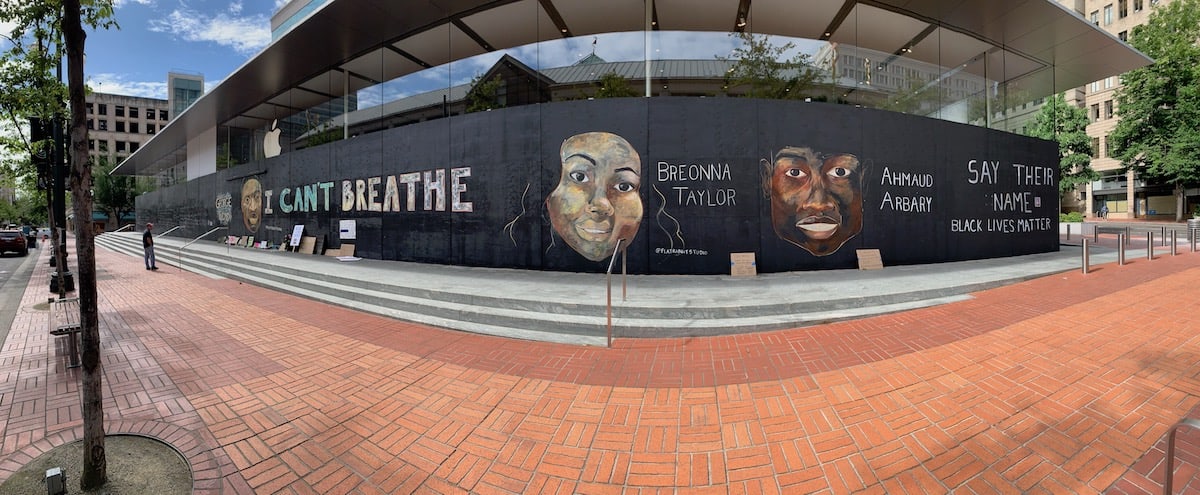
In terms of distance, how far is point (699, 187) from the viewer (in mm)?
9523

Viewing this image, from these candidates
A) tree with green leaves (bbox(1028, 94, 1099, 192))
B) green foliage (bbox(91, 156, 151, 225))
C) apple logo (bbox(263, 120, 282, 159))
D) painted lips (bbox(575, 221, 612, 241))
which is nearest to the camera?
painted lips (bbox(575, 221, 612, 241))

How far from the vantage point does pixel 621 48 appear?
1045 centimetres

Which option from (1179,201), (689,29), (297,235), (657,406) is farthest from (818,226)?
(1179,201)

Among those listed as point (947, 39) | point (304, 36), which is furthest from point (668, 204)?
point (304, 36)

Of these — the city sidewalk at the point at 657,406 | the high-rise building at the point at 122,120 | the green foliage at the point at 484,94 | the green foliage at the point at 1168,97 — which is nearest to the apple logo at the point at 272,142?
the green foliage at the point at 484,94

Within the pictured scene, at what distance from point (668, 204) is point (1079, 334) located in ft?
21.6

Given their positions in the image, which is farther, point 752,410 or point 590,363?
point 590,363

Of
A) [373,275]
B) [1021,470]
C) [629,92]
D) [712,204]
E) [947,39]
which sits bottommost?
[1021,470]

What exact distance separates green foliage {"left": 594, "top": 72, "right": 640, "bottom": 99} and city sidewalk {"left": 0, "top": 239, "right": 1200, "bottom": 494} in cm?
679

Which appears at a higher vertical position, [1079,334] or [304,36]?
[304,36]

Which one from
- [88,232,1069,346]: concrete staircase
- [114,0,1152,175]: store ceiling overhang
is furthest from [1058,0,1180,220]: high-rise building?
[88,232,1069,346]: concrete staircase

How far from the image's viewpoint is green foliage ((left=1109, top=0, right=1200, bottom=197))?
27766 mm

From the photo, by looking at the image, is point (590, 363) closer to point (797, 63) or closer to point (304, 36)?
point (797, 63)

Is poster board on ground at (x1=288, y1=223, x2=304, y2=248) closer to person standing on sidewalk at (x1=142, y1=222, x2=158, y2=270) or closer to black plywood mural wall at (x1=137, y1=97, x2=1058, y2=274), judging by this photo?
person standing on sidewalk at (x1=142, y1=222, x2=158, y2=270)
